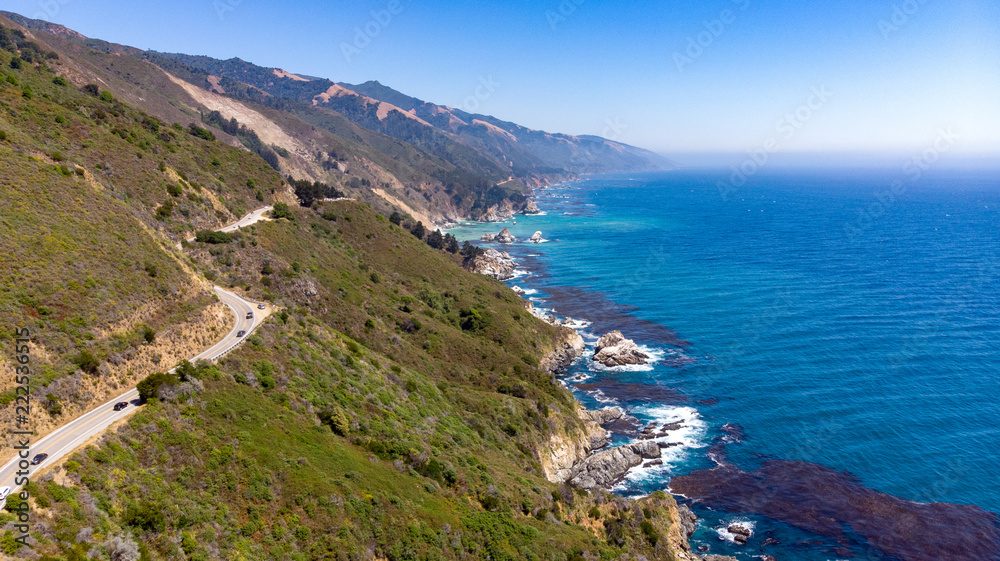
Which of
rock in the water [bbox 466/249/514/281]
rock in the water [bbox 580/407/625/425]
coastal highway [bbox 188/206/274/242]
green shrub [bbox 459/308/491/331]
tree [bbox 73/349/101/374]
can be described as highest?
coastal highway [bbox 188/206/274/242]

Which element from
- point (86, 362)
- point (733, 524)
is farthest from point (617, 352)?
point (86, 362)

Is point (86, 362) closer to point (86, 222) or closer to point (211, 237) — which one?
point (86, 222)

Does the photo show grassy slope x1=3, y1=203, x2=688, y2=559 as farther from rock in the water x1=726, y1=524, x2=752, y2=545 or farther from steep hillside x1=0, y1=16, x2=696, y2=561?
rock in the water x1=726, y1=524, x2=752, y2=545

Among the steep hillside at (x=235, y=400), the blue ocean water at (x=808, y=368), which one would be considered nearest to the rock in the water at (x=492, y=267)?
the blue ocean water at (x=808, y=368)

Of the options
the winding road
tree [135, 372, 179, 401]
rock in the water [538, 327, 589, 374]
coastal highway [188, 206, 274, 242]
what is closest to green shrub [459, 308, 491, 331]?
rock in the water [538, 327, 589, 374]

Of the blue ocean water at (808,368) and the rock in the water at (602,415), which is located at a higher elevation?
the blue ocean water at (808,368)

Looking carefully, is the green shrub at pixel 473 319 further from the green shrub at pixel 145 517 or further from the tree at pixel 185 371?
the green shrub at pixel 145 517
